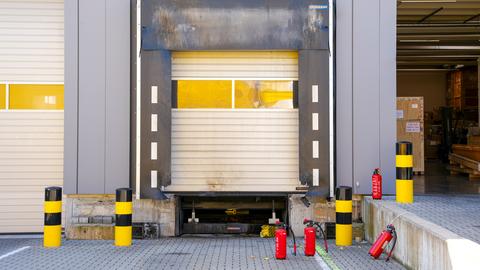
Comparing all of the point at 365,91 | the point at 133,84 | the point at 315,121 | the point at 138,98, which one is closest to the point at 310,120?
the point at 315,121

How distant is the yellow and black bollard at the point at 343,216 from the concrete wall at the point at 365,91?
101cm

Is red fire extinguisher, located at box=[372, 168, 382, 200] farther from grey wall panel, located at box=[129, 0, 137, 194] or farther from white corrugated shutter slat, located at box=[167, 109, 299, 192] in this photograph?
grey wall panel, located at box=[129, 0, 137, 194]

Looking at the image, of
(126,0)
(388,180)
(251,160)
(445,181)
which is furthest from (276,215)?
(445,181)

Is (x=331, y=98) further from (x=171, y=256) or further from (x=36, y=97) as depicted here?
(x=36, y=97)

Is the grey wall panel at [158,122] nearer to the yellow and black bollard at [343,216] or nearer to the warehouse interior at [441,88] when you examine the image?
the yellow and black bollard at [343,216]

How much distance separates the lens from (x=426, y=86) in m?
33.2

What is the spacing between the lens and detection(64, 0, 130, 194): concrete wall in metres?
10.6

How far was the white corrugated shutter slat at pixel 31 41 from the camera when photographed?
11086 mm

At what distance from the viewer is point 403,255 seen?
785 cm

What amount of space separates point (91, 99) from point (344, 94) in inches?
166

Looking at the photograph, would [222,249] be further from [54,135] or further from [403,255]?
[54,135]

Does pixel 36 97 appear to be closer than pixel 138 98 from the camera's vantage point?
No

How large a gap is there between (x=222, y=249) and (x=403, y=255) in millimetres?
2760

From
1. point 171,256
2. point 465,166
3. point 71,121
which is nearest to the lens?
point 171,256
